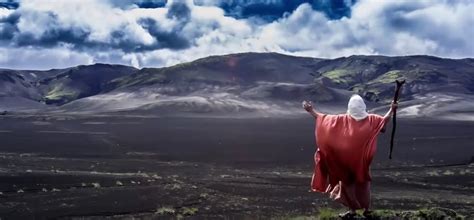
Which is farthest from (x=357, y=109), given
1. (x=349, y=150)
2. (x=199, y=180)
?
(x=199, y=180)

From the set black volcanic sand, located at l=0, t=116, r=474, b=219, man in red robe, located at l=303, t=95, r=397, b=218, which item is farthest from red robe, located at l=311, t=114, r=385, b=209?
black volcanic sand, located at l=0, t=116, r=474, b=219

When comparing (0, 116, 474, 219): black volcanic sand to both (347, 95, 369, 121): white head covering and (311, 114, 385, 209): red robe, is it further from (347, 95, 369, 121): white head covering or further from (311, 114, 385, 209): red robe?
(347, 95, 369, 121): white head covering

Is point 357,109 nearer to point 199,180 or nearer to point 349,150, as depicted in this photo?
point 349,150

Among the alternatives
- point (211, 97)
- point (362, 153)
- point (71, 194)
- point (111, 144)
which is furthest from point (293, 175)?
point (211, 97)

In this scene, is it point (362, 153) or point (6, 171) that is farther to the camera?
point (6, 171)

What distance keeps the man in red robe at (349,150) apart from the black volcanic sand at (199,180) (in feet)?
31.5

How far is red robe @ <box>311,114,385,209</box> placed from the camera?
9.14 meters

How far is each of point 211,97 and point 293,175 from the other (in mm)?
149732

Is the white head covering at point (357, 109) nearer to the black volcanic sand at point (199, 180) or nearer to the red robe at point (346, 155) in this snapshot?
the red robe at point (346, 155)

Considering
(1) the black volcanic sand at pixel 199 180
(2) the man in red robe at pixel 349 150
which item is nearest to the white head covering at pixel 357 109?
(2) the man in red robe at pixel 349 150

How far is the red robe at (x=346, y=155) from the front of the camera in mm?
9141

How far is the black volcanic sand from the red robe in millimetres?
9589

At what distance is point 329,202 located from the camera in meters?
22.2

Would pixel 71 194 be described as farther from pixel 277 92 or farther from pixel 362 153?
pixel 277 92
